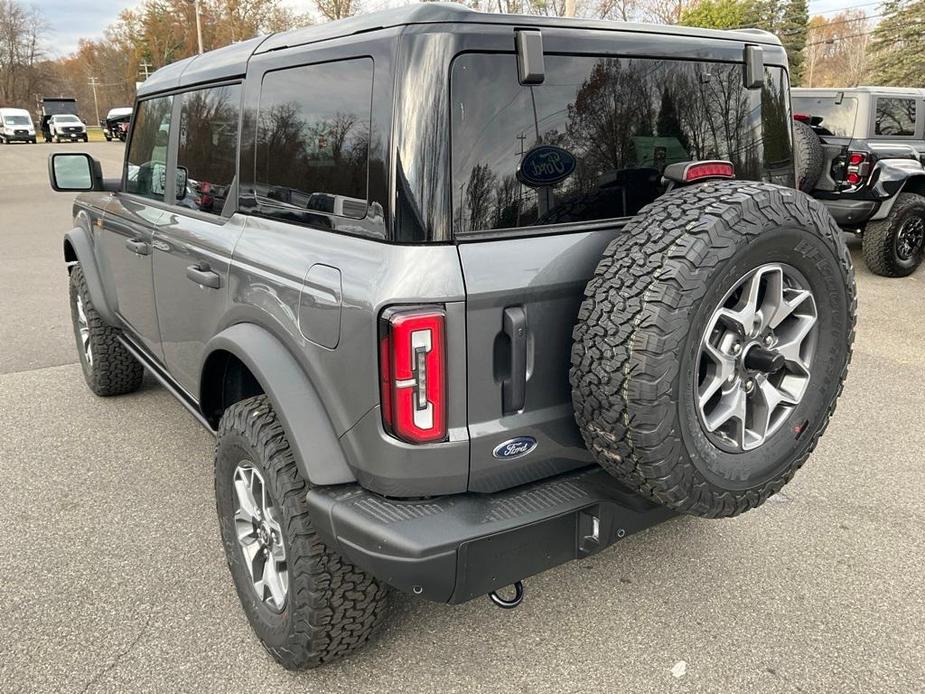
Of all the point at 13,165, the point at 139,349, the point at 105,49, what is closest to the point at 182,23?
the point at 105,49

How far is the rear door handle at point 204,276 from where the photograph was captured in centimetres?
261

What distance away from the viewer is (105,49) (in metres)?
89.5

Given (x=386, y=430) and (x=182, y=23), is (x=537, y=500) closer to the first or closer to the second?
(x=386, y=430)

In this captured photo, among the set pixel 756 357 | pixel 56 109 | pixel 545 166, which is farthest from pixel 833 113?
pixel 56 109

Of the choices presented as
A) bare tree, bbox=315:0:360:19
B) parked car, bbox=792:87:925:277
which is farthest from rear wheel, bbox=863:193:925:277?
bare tree, bbox=315:0:360:19

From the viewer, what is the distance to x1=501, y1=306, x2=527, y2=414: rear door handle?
6.34 ft

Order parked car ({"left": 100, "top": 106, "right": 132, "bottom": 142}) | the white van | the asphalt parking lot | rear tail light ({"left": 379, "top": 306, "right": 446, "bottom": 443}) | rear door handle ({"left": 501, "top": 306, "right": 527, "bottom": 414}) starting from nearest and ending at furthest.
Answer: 1. rear tail light ({"left": 379, "top": 306, "right": 446, "bottom": 443})
2. rear door handle ({"left": 501, "top": 306, "right": 527, "bottom": 414})
3. the asphalt parking lot
4. parked car ({"left": 100, "top": 106, "right": 132, "bottom": 142})
5. the white van

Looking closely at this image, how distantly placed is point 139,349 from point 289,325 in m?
2.03

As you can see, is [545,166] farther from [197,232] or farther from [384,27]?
[197,232]

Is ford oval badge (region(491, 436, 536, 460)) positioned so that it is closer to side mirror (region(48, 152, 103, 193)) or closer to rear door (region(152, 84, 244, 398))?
rear door (region(152, 84, 244, 398))

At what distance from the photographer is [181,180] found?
10.3 ft

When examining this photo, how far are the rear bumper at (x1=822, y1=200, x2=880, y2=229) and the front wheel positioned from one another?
23.7ft

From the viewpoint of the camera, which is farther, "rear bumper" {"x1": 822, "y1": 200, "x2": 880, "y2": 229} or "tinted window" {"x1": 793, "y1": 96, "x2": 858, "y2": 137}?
"tinted window" {"x1": 793, "y1": 96, "x2": 858, "y2": 137}

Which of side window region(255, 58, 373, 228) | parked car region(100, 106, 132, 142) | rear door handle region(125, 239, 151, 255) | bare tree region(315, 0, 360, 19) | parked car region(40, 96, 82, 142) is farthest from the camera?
parked car region(40, 96, 82, 142)
